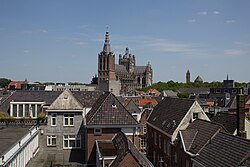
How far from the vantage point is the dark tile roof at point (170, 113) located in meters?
33.0

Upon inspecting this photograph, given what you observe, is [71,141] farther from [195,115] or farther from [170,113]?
[195,115]

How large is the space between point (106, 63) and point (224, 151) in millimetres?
142421

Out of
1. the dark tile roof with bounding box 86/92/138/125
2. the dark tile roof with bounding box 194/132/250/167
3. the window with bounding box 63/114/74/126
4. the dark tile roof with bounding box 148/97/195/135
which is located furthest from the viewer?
the window with bounding box 63/114/74/126

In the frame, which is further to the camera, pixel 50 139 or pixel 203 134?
pixel 50 139

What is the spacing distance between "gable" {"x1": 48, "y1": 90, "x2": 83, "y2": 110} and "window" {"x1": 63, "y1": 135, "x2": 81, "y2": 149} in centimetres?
313

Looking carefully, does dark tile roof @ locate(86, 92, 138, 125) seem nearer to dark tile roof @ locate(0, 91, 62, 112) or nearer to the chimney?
the chimney

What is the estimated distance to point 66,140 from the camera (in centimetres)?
3397

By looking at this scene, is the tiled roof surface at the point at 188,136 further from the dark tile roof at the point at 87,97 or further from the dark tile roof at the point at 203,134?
the dark tile roof at the point at 87,97

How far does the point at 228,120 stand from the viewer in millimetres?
34469

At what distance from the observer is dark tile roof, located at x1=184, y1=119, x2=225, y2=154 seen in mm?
25034

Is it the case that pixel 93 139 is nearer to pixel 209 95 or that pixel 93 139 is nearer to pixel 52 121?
pixel 52 121

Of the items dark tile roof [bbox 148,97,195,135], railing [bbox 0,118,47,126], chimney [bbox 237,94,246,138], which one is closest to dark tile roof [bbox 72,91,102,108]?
railing [bbox 0,118,47,126]

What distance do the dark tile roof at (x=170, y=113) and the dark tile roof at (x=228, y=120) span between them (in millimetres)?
4743

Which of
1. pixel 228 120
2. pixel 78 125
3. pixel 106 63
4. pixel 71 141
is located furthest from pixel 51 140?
pixel 106 63
